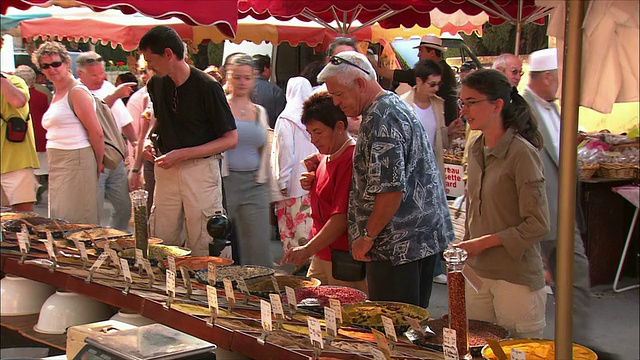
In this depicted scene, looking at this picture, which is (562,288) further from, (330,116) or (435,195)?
(330,116)

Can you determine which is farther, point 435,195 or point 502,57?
point 502,57

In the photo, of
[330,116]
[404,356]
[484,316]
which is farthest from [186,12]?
[404,356]

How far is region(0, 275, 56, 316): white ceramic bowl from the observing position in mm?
3256

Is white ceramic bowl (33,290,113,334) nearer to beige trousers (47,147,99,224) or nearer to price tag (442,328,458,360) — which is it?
price tag (442,328,458,360)

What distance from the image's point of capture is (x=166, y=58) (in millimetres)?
3547

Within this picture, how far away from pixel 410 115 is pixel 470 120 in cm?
21

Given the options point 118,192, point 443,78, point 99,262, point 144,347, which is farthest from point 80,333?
point 443,78

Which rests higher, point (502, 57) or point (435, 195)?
point (502, 57)

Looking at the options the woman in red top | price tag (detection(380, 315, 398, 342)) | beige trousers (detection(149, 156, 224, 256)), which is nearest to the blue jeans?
beige trousers (detection(149, 156, 224, 256))

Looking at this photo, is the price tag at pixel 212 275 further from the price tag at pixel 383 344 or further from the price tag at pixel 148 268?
the price tag at pixel 383 344

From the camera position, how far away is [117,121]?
5.88 m

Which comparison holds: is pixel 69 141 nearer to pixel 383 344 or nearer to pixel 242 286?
pixel 242 286

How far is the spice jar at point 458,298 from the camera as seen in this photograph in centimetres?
191

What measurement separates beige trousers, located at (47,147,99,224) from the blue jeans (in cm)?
57
